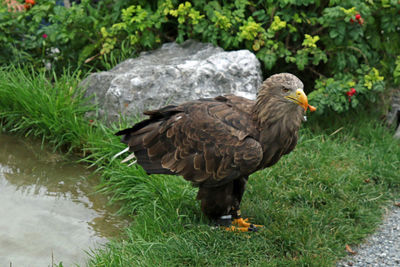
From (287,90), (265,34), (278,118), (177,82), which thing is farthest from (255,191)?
(265,34)

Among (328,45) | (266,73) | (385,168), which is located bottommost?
(385,168)

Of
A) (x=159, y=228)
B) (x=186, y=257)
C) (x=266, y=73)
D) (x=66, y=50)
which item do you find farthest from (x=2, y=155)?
(x=266, y=73)

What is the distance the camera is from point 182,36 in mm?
5531

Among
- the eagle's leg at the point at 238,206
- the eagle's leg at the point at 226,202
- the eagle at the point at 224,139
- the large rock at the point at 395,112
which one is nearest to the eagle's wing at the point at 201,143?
the eagle at the point at 224,139

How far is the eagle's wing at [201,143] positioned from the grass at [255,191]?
477 mm

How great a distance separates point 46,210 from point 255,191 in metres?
1.72

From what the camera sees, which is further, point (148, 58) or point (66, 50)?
point (66, 50)

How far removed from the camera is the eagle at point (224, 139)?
10.7 feet

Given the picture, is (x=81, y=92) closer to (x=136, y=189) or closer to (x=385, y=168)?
(x=136, y=189)

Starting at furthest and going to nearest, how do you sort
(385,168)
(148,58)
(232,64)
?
(148,58), (232,64), (385,168)

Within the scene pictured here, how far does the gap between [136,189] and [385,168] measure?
2.27m

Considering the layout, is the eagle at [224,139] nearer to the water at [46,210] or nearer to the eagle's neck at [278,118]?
the eagle's neck at [278,118]

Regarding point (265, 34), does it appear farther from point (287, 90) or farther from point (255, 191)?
point (287, 90)

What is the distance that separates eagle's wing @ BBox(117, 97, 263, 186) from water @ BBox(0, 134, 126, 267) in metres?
0.80
